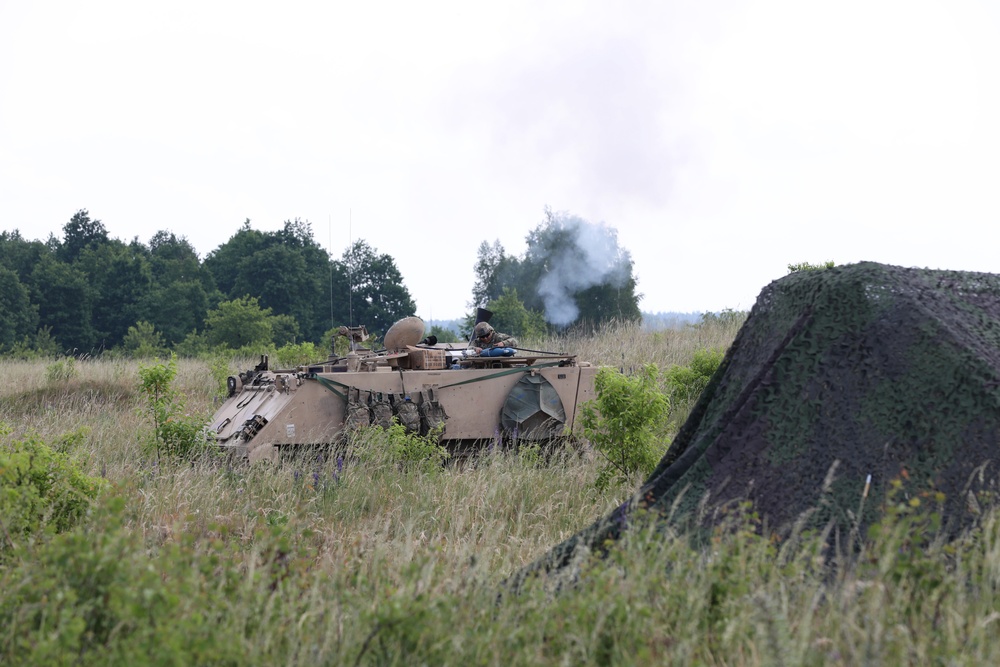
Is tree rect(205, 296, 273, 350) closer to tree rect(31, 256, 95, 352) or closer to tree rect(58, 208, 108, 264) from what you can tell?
tree rect(31, 256, 95, 352)

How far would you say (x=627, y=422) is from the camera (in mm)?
7637

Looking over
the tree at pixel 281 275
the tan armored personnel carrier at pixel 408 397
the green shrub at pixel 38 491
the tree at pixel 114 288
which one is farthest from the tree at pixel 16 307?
the green shrub at pixel 38 491

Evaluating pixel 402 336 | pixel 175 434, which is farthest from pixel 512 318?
pixel 175 434

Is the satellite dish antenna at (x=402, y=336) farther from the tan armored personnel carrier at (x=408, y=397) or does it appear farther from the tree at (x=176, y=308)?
the tree at (x=176, y=308)

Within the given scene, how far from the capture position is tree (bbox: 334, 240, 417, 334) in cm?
4809

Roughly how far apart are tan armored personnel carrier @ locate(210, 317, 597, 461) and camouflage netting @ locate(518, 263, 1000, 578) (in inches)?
171

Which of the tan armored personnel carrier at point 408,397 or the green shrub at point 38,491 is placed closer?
the green shrub at point 38,491

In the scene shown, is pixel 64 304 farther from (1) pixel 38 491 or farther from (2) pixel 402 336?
(1) pixel 38 491

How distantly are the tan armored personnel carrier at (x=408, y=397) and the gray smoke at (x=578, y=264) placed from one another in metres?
21.0

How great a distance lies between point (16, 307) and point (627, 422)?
39.1 m

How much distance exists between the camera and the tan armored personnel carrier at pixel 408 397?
29.7ft

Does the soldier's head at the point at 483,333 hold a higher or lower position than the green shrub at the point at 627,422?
higher

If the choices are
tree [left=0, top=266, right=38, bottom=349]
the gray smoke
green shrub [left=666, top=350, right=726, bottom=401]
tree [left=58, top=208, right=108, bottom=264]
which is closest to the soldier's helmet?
green shrub [left=666, top=350, right=726, bottom=401]

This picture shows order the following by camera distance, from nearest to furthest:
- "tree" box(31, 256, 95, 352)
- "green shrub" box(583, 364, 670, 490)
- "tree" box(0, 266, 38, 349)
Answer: "green shrub" box(583, 364, 670, 490)
"tree" box(0, 266, 38, 349)
"tree" box(31, 256, 95, 352)
